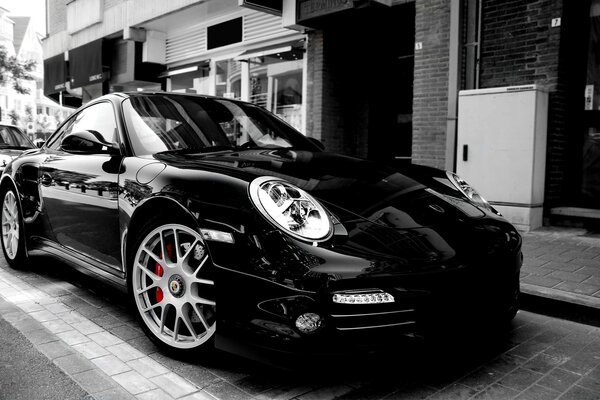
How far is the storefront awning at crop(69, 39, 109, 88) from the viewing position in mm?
15836

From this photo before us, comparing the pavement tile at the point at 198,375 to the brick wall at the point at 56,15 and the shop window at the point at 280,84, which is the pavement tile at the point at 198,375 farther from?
the brick wall at the point at 56,15

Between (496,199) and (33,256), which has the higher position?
(496,199)

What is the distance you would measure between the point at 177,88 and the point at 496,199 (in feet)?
34.4

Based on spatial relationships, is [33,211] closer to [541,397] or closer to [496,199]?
[541,397]

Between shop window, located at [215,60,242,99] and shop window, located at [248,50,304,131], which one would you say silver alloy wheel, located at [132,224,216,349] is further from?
shop window, located at [215,60,242,99]

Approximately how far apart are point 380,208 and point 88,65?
15.9 metres

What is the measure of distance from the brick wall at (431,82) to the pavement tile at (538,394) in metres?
5.43

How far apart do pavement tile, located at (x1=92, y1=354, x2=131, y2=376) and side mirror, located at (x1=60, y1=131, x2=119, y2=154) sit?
1.25 m

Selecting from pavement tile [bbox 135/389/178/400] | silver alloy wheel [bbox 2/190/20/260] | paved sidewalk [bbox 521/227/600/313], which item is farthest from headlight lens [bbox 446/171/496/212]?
silver alloy wheel [bbox 2/190/20/260]

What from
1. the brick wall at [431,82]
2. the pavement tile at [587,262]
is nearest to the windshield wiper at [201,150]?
the pavement tile at [587,262]

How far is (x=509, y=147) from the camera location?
6.45 meters

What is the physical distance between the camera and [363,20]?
30.3ft

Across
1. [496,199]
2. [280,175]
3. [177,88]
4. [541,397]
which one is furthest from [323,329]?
[177,88]

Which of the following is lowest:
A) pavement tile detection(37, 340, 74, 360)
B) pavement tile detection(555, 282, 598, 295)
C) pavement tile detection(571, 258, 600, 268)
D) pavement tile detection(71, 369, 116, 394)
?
pavement tile detection(37, 340, 74, 360)
